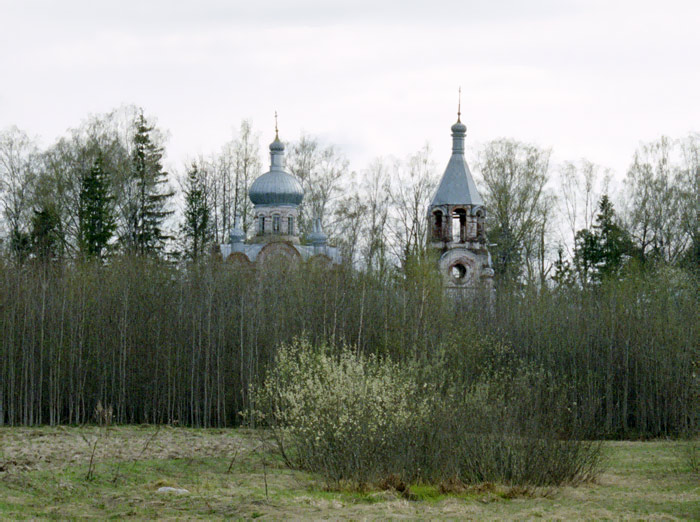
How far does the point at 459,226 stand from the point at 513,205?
14.5 ft

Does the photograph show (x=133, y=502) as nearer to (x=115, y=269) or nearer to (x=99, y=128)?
(x=115, y=269)

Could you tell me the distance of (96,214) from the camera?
35531 millimetres

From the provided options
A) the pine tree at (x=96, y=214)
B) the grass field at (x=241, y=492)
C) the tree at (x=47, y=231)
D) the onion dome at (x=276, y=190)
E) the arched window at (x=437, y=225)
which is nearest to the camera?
the grass field at (x=241, y=492)

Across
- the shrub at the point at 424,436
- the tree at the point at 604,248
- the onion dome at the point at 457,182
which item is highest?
the onion dome at the point at 457,182

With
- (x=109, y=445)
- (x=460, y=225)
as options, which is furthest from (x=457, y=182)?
(x=109, y=445)

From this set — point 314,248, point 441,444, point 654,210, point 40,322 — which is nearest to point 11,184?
point 314,248

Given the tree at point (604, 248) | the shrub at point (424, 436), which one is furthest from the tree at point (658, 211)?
the shrub at point (424, 436)

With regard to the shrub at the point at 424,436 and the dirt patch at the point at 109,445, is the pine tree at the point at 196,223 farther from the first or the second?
the shrub at the point at 424,436

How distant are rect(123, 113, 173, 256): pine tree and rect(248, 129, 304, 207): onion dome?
11.5ft

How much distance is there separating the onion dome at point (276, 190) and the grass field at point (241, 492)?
23.7 meters

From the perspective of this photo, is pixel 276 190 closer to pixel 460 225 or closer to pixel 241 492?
pixel 460 225

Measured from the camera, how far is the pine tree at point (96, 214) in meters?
35.1

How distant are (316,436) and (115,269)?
531 inches

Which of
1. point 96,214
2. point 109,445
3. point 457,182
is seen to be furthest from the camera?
point 457,182
